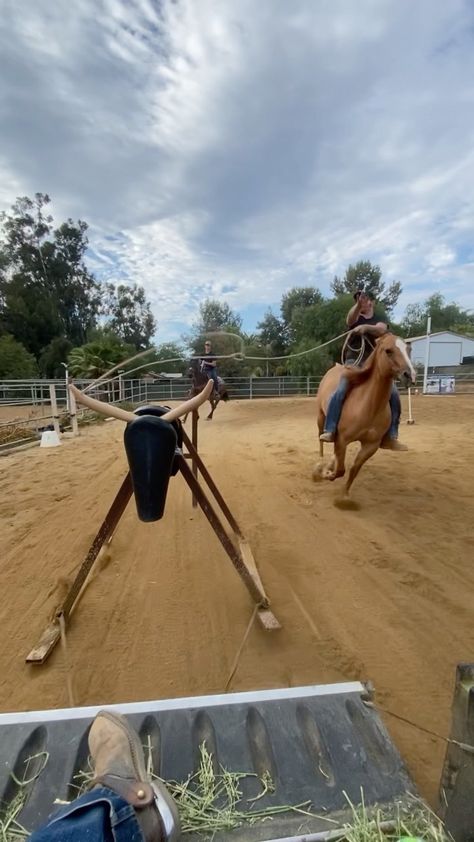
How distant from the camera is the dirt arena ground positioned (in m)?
2.15

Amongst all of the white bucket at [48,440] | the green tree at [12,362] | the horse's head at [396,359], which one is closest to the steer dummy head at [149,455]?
the horse's head at [396,359]

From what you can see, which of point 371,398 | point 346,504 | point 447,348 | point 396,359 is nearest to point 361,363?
point 371,398

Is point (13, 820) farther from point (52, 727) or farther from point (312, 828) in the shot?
point (312, 828)

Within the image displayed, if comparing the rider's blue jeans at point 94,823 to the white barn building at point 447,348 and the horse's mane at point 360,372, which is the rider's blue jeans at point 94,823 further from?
the white barn building at point 447,348

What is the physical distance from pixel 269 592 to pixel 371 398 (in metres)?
2.64

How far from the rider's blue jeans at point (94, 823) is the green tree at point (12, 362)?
2905 cm

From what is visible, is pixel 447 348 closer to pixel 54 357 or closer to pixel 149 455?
pixel 54 357

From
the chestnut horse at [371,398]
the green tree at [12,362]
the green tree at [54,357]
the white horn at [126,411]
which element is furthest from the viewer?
the green tree at [54,357]

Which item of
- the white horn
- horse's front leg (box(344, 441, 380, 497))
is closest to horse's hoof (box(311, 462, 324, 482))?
horse's front leg (box(344, 441, 380, 497))

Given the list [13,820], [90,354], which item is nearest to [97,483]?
[13,820]

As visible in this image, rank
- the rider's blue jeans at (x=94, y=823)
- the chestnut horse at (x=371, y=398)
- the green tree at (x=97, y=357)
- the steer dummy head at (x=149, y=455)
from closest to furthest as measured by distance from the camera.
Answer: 1. the rider's blue jeans at (x=94, y=823)
2. the steer dummy head at (x=149, y=455)
3. the chestnut horse at (x=371, y=398)
4. the green tree at (x=97, y=357)

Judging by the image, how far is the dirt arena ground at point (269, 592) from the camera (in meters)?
2.15

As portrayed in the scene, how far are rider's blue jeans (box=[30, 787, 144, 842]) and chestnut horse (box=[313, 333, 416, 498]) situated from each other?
4094 millimetres

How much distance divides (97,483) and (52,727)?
4523 millimetres
